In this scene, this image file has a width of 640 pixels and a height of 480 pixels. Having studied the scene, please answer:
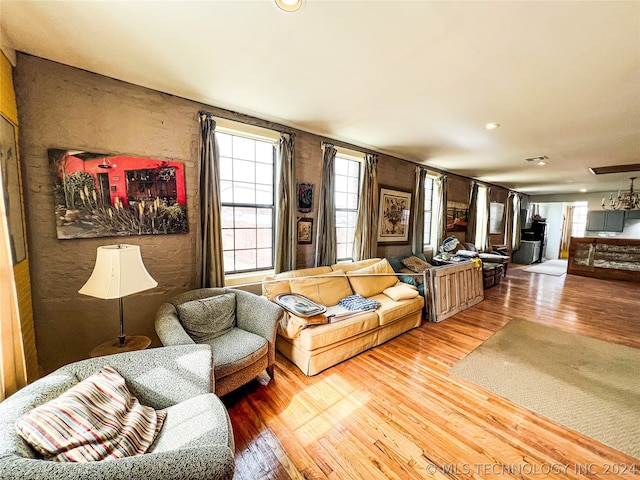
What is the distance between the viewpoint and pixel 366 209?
388 cm

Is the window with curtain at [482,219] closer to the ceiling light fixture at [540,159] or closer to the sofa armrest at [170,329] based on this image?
the ceiling light fixture at [540,159]

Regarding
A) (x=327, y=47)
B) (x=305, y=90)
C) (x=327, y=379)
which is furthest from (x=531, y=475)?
(x=305, y=90)

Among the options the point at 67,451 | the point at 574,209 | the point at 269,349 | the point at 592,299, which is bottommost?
the point at 592,299

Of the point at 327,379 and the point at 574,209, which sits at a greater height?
the point at 574,209

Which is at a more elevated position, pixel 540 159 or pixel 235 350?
pixel 540 159

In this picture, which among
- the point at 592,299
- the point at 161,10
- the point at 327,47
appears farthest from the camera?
the point at 592,299

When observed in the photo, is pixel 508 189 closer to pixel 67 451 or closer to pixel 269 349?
pixel 269 349

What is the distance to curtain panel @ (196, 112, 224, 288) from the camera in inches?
96.6

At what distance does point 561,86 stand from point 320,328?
2.82 m

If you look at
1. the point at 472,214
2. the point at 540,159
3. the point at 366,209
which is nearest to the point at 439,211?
the point at 472,214

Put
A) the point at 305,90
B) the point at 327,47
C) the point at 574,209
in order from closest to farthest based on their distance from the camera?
1. the point at 327,47
2. the point at 305,90
3. the point at 574,209

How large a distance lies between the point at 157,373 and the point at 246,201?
198 cm

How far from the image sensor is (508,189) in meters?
8.20

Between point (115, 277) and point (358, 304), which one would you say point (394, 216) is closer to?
point (358, 304)
